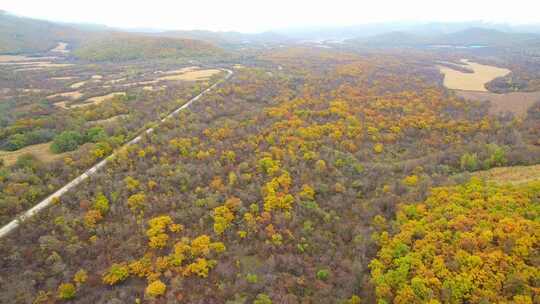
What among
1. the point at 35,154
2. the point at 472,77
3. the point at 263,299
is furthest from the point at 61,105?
the point at 472,77

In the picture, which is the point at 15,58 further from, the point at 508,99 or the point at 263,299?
the point at 508,99

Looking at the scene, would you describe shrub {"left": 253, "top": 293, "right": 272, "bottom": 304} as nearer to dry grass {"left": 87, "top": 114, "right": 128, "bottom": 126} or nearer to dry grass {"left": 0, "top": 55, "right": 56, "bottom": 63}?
dry grass {"left": 87, "top": 114, "right": 128, "bottom": 126}

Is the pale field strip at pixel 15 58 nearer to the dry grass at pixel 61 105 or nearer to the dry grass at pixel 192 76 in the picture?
the dry grass at pixel 192 76

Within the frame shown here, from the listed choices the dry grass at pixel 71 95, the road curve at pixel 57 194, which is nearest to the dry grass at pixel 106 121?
the road curve at pixel 57 194

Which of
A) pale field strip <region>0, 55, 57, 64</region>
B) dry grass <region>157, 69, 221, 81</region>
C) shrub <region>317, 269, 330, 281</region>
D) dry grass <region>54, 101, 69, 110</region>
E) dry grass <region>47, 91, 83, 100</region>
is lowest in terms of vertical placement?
shrub <region>317, 269, 330, 281</region>

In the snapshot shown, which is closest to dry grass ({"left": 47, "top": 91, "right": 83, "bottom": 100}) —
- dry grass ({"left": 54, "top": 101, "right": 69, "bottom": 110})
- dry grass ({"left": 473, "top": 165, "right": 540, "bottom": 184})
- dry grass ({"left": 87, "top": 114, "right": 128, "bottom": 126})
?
dry grass ({"left": 54, "top": 101, "right": 69, "bottom": 110})

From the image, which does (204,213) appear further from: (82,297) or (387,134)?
(387,134)

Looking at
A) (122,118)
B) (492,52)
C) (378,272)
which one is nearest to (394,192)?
(378,272)

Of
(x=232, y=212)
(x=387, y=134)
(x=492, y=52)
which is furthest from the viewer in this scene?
(x=492, y=52)

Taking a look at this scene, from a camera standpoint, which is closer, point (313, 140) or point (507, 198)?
point (507, 198)
